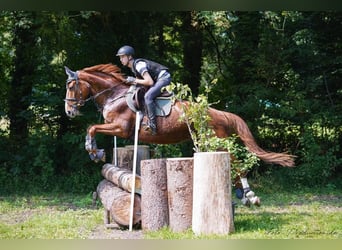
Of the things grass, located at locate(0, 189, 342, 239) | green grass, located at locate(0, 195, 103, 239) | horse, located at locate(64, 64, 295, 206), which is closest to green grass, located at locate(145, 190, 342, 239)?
grass, located at locate(0, 189, 342, 239)

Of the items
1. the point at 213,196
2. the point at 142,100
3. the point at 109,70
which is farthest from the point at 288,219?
the point at 109,70

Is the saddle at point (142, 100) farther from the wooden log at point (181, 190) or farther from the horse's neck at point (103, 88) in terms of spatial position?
the wooden log at point (181, 190)

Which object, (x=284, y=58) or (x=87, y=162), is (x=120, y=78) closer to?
(x=87, y=162)

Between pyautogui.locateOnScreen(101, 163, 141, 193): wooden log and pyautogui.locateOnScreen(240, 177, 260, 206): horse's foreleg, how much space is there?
122 cm

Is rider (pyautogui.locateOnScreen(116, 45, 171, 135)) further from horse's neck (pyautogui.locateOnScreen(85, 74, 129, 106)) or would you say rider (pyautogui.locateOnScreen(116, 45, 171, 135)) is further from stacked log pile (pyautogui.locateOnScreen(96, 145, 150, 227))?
stacked log pile (pyautogui.locateOnScreen(96, 145, 150, 227))

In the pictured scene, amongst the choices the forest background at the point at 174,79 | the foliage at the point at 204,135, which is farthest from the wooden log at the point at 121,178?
the forest background at the point at 174,79

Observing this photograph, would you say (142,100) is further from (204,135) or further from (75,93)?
(204,135)

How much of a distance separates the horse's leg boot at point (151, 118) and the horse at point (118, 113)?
0.21 ft

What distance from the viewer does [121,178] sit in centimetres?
614

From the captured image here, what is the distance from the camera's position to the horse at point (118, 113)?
22.1 ft

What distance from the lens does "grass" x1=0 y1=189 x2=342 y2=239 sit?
17.8ft

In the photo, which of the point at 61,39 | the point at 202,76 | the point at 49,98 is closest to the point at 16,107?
the point at 49,98

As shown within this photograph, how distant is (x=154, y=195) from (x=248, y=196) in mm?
1236

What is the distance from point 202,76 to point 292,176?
10.9 ft
